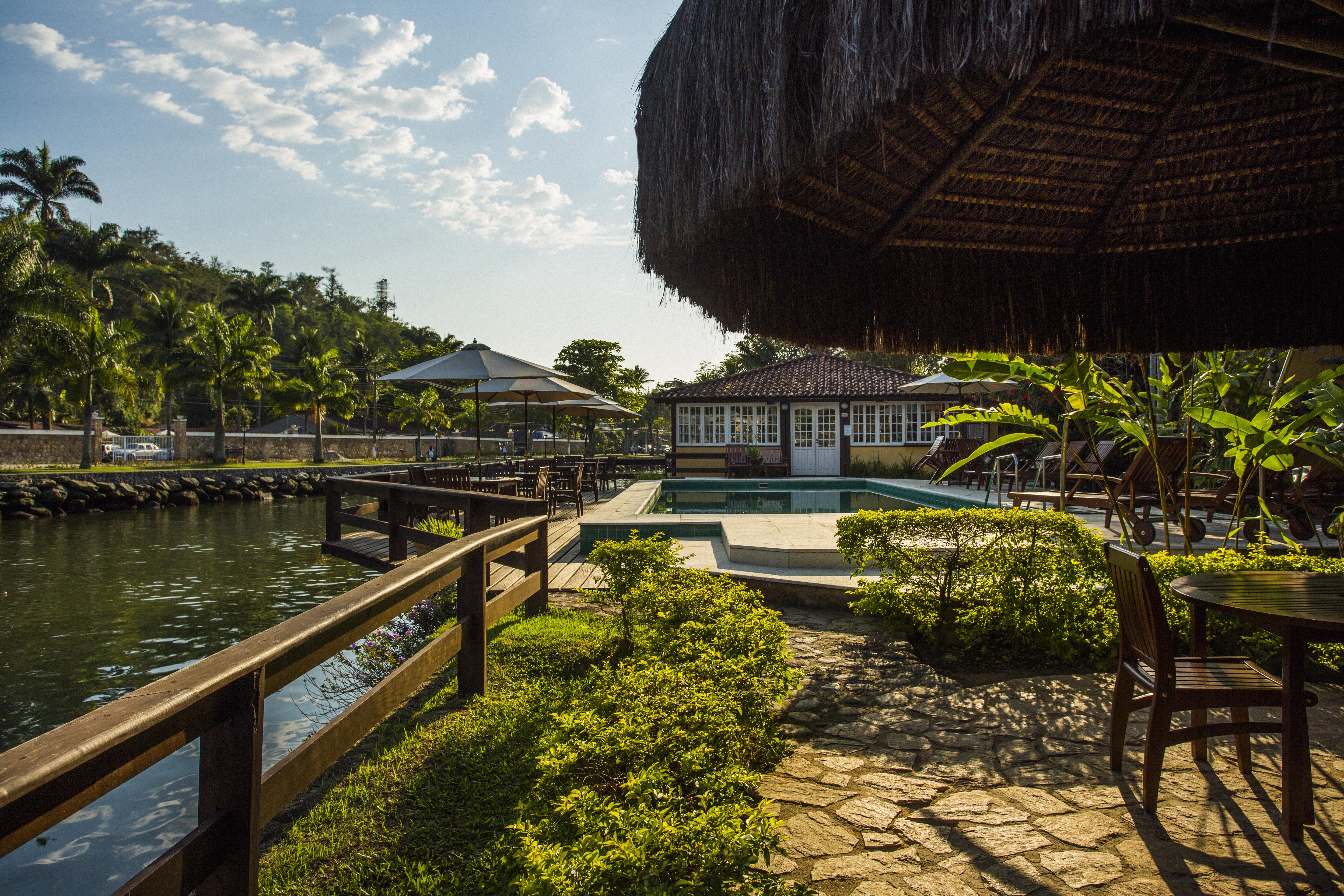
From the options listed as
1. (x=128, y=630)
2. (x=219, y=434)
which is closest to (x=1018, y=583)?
(x=128, y=630)

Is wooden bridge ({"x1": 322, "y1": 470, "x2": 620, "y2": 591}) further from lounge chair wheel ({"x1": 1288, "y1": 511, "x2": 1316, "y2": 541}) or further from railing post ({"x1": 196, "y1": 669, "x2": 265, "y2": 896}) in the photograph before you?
lounge chair wheel ({"x1": 1288, "y1": 511, "x2": 1316, "y2": 541})

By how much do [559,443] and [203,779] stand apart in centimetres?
4924

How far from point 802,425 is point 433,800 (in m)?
18.5

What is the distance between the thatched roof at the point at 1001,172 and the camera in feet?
5.37

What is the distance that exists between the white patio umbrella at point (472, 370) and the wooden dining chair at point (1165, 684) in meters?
8.23

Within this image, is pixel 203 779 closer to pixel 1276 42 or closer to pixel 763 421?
pixel 1276 42

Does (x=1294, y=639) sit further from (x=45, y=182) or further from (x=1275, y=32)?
(x=45, y=182)

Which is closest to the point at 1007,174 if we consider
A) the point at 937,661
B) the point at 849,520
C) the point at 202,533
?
the point at 849,520

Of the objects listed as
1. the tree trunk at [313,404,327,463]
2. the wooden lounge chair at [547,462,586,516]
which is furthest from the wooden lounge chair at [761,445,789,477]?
the tree trunk at [313,404,327,463]

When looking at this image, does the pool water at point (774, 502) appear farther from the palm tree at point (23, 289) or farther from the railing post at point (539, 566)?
the palm tree at point (23, 289)

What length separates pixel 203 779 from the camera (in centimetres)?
132

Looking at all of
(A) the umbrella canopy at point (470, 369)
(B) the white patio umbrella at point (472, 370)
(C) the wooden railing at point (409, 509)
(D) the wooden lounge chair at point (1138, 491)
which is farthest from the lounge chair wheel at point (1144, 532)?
(A) the umbrella canopy at point (470, 369)

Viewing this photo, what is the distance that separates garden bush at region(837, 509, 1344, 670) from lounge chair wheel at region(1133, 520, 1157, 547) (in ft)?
4.98

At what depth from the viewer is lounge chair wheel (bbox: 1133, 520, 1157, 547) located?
19.6 ft
